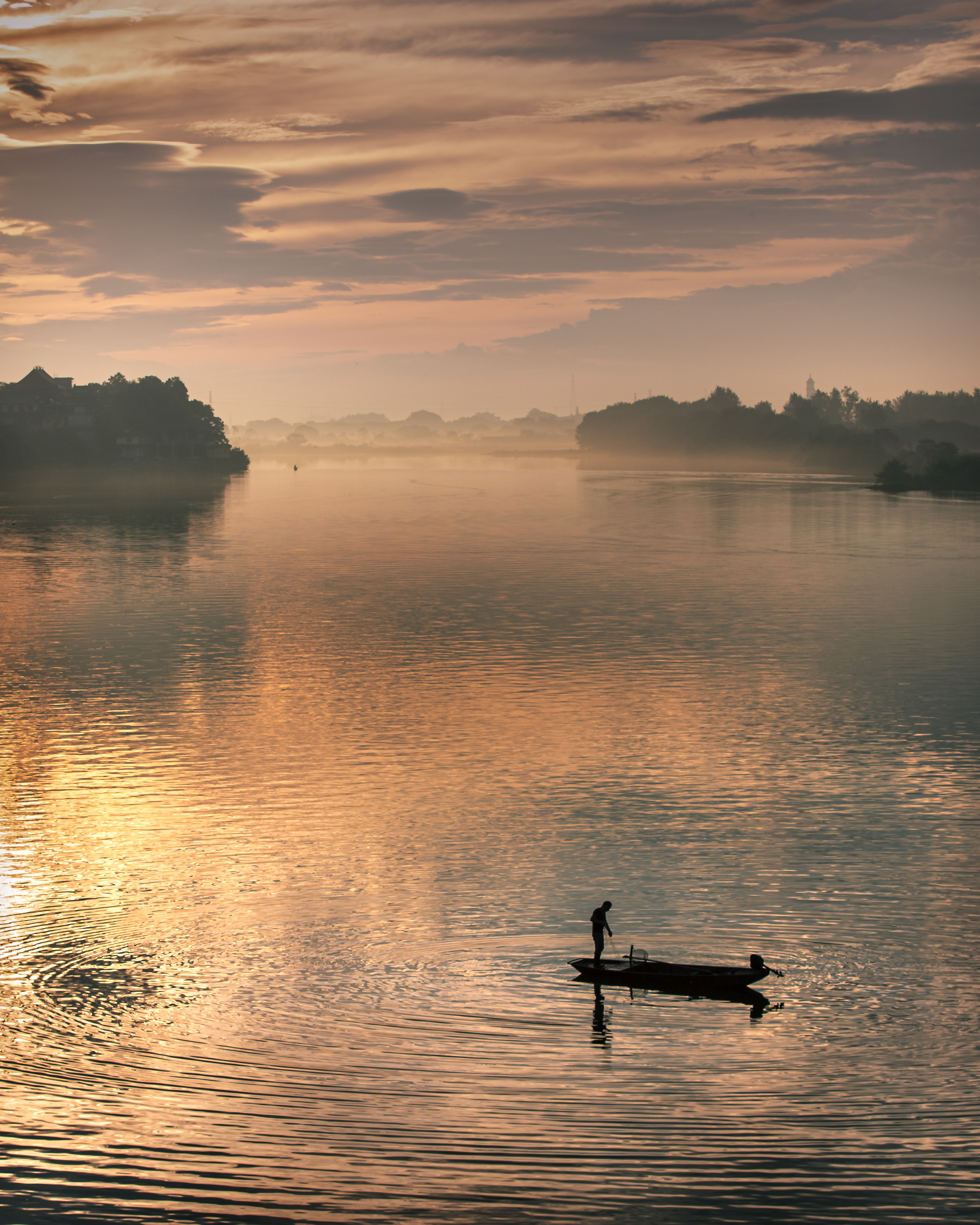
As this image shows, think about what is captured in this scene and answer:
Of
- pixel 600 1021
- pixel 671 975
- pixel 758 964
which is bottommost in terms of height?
pixel 600 1021

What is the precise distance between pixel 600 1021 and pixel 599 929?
2.00 m

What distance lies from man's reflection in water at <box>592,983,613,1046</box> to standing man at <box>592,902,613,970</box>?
43 cm

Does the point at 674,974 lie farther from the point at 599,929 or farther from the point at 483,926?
the point at 483,926

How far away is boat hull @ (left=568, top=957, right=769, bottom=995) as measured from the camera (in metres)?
20.9

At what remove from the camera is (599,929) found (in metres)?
22.2

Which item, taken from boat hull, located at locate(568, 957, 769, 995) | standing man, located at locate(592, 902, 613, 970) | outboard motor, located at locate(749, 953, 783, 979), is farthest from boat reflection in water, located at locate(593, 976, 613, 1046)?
outboard motor, located at locate(749, 953, 783, 979)

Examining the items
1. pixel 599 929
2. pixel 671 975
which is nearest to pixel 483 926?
pixel 599 929

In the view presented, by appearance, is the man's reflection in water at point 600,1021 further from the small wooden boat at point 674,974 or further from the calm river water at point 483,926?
the small wooden boat at point 674,974

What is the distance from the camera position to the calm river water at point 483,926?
15.9 m

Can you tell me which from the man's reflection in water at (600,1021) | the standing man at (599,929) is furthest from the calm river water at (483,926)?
the standing man at (599,929)

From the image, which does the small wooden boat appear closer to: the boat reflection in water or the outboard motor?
the outboard motor

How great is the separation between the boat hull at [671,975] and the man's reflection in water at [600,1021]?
11.4 inches

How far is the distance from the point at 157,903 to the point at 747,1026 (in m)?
13.3

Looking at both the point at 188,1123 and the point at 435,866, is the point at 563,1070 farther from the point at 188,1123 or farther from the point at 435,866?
the point at 435,866
